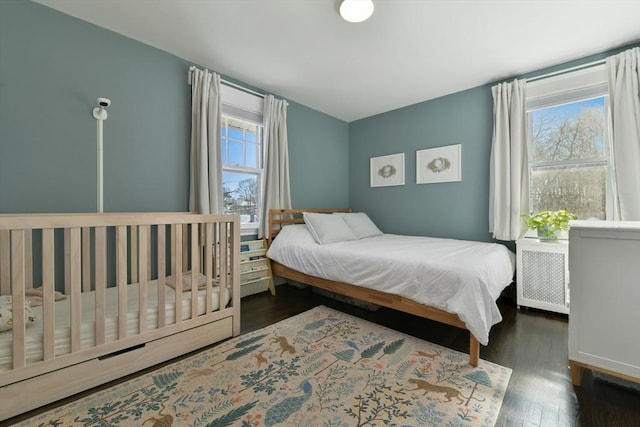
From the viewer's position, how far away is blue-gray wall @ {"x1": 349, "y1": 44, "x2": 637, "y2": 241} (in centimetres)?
311

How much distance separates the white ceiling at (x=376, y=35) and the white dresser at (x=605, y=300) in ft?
5.45

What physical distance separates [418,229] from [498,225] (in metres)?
0.98

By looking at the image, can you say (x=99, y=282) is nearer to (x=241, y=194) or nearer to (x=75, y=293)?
(x=75, y=293)

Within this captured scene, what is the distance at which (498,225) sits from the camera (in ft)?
9.29

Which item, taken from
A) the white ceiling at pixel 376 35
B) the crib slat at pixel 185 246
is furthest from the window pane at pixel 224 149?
the crib slat at pixel 185 246

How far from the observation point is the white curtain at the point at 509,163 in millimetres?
2746

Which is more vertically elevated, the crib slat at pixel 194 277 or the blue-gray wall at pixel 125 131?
the blue-gray wall at pixel 125 131

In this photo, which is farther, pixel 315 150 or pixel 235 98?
pixel 315 150

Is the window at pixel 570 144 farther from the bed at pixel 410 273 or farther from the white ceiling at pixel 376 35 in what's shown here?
the bed at pixel 410 273

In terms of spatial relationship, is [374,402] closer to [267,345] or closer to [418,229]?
[267,345]

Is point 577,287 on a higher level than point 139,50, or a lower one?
lower

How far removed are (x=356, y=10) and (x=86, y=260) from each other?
253cm

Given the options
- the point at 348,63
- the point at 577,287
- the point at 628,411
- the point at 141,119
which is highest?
the point at 348,63

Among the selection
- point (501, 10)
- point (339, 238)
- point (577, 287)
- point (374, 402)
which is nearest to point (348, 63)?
point (501, 10)
